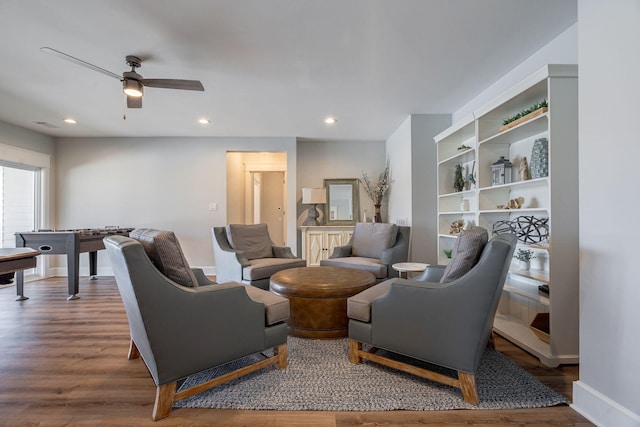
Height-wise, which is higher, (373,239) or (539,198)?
(539,198)

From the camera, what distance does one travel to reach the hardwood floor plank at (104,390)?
134 cm

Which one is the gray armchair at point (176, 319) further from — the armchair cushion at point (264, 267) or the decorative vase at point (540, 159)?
the decorative vase at point (540, 159)

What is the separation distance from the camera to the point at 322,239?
4.71 meters

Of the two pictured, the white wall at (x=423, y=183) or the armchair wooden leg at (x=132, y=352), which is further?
the white wall at (x=423, y=183)

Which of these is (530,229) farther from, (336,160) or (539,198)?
(336,160)

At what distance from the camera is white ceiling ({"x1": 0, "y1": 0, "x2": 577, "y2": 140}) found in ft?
5.90

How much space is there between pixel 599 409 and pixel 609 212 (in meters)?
0.96

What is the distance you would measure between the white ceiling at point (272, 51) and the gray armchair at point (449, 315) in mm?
1616

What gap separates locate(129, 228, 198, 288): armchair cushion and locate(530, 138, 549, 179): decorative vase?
2498 millimetres

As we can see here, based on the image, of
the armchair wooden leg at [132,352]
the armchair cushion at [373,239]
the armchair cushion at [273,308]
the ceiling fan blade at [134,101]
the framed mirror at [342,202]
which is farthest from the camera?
the framed mirror at [342,202]

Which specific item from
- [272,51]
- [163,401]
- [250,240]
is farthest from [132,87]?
[163,401]

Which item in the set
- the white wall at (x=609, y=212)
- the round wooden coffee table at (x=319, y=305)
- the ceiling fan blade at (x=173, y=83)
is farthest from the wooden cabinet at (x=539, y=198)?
the ceiling fan blade at (x=173, y=83)

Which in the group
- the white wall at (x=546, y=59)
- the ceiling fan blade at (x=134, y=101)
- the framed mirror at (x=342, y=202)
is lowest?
the framed mirror at (x=342, y=202)

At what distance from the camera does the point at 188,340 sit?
4.63 feet
